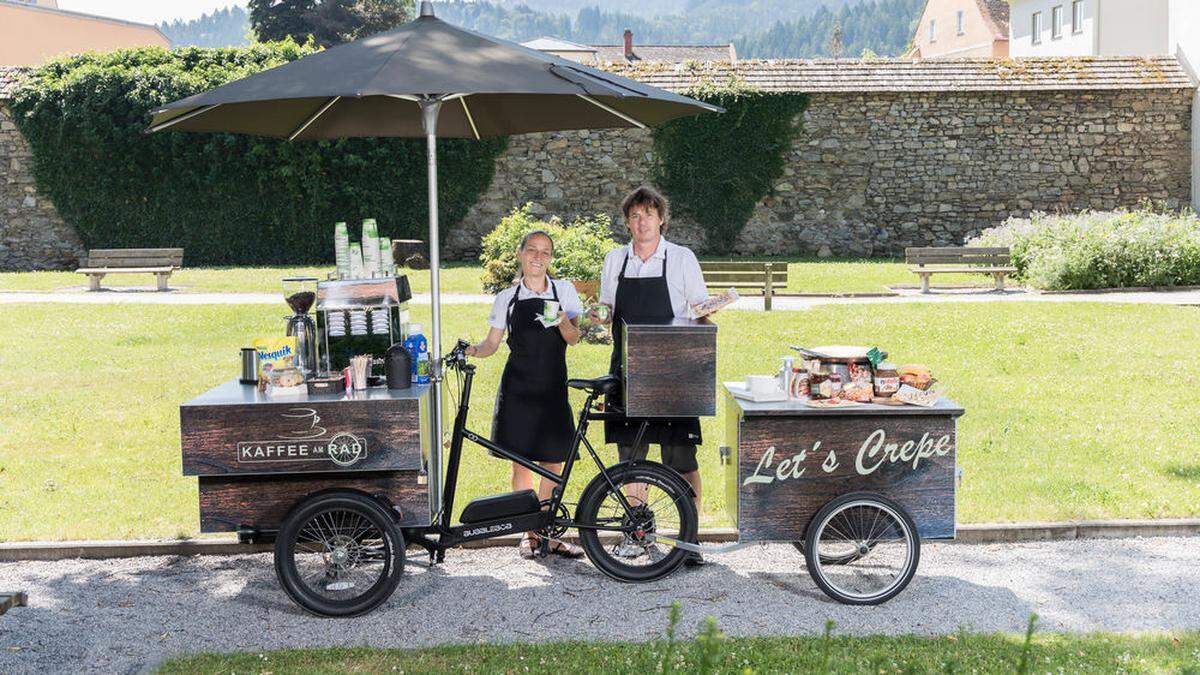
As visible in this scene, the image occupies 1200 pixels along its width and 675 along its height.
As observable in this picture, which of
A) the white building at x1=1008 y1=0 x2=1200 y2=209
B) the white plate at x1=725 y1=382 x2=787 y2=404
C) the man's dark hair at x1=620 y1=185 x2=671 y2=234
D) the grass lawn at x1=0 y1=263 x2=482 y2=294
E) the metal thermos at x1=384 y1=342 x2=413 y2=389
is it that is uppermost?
the white building at x1=1008 y1=0 x2=1200 y2=209

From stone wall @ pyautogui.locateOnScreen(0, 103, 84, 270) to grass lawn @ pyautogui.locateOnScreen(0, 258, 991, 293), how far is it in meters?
1.17

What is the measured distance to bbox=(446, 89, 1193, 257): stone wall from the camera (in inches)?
890

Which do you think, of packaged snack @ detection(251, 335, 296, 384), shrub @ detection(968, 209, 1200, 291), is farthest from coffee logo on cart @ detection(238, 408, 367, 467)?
shrub @ detection(968, 209, 1200, 291)

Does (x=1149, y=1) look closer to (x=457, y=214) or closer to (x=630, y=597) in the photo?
(x=457, y=214)

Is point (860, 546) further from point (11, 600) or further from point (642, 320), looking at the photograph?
point (11, 600)

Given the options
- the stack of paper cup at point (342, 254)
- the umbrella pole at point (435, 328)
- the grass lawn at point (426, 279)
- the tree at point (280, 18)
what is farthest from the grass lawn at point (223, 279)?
the tree at point (280, 18)

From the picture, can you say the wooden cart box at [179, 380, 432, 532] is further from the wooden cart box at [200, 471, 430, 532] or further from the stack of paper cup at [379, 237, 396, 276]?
the stack of paper cup at [379, 237, 396, 276]

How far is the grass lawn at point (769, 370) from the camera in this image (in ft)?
20.7

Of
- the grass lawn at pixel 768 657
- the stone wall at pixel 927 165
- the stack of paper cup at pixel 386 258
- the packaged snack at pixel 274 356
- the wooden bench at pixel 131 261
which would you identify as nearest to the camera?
the grass lawn at pixel 768 657

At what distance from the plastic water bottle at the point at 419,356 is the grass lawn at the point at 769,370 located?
1.53 meters

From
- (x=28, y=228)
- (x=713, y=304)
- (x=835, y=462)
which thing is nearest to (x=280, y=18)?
(x=28, y=228)

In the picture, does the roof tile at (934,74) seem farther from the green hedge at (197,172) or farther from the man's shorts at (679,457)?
the man's shorts at (679,457)

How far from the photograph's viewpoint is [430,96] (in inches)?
218

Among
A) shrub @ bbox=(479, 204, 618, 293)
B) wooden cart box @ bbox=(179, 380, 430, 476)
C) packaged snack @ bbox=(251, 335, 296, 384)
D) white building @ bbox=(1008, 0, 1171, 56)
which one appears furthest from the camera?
white building @ bbox=(1008, 0, 1171, 56)
